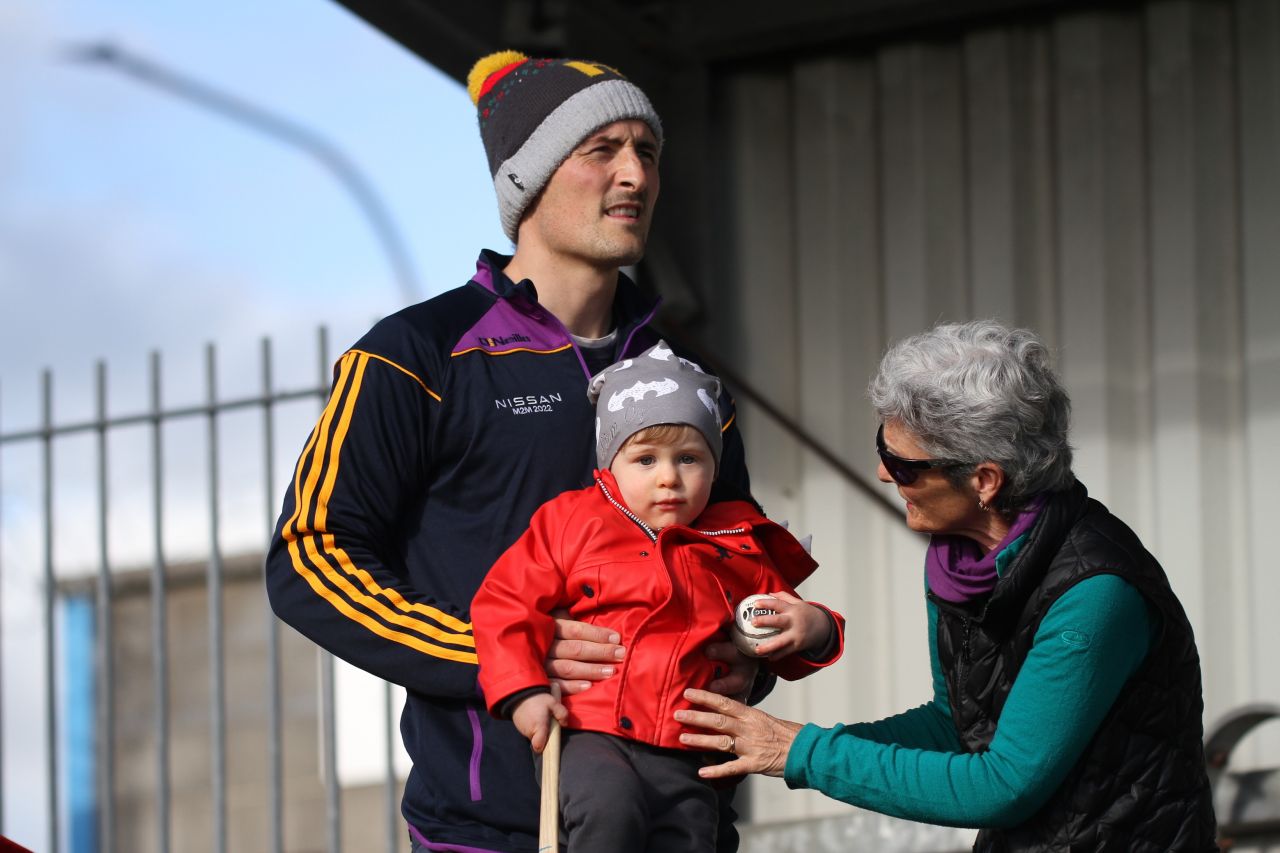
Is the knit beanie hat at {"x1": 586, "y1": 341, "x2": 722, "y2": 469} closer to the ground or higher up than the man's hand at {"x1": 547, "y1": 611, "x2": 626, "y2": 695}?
higher up

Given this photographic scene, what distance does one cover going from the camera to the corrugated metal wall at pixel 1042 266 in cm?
596

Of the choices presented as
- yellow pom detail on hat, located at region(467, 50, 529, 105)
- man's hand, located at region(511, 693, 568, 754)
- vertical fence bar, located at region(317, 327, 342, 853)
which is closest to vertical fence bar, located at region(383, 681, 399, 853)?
vertical fence bar, located at region(317, 327, 342, 853)

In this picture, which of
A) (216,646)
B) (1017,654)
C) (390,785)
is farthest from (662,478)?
(216,646)

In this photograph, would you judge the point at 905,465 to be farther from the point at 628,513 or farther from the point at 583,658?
the point at 583,658

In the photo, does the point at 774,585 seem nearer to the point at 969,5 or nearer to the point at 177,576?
the point at 969,5

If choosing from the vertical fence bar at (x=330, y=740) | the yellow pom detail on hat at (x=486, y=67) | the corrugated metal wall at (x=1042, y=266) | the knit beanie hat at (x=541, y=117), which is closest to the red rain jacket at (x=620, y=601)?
the knit beanie hat at (x=541, y=117)

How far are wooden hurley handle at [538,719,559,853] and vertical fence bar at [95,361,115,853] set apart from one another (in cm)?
435

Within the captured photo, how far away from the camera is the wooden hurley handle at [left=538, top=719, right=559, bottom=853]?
2332mm

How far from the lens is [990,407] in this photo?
2590mm

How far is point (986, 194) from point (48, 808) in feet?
14.5

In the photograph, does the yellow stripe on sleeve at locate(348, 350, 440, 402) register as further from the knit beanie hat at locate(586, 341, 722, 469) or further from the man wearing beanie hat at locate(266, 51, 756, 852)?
the knit beanie hat at locate(586, 341, 722, 469)

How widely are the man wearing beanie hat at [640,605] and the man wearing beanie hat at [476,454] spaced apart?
0.18 ft

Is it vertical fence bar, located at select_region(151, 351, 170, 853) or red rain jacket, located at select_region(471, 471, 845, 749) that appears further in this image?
vertical fence bar, located at select_region(151, 351, 170, 853)

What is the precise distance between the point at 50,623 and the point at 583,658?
4.63 metres
